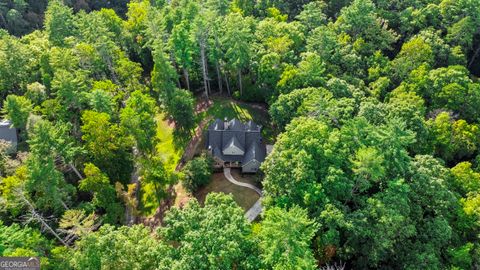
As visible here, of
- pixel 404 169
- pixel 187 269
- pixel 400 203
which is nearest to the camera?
pixel 187 269

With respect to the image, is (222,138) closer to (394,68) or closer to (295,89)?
(295,89)

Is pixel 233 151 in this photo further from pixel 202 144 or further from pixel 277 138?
pixel 277 138

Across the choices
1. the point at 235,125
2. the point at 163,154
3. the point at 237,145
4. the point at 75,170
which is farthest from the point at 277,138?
the point at 75,170

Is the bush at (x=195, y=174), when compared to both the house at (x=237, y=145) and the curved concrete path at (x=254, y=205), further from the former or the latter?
the curved concrete path at (x=254, y=205)

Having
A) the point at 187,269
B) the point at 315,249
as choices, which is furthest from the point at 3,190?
the point at 315,249

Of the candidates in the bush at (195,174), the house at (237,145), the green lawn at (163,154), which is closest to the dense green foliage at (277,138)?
the bush at (195,174)

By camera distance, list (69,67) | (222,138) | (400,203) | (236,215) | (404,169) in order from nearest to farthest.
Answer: (236,215) < (400,203) < (404,169) < (222,138) < (69,67)
